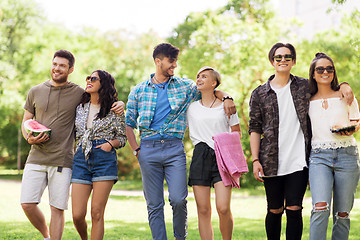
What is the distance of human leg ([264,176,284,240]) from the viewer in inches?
217

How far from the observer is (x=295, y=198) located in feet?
17.4

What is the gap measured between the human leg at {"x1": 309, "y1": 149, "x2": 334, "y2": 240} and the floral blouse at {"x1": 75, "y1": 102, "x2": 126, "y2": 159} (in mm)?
2361

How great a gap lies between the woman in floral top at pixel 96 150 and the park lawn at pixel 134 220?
2.99m

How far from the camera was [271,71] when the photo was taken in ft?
64.1

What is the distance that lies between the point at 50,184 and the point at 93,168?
2.33 ft

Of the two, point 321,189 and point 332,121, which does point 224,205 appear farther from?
point 332,121

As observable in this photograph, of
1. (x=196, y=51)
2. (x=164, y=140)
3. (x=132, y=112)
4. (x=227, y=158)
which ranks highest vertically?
(x=196, y=51)

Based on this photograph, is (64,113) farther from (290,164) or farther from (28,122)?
(290,164)

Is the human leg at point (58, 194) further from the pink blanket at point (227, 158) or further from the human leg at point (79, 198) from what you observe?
the pink blanket at point (227, 158)

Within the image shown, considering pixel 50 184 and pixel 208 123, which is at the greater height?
pixel 208 123

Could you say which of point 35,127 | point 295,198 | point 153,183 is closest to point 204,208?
point 153,183

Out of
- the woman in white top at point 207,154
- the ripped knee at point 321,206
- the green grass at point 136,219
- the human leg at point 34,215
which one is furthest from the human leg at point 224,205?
the green grass at point 136,219

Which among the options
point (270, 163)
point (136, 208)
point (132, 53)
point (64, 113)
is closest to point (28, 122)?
point (64, 113)

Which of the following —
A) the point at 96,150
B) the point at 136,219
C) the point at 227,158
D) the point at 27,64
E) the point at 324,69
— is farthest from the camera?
the point at 27,64
